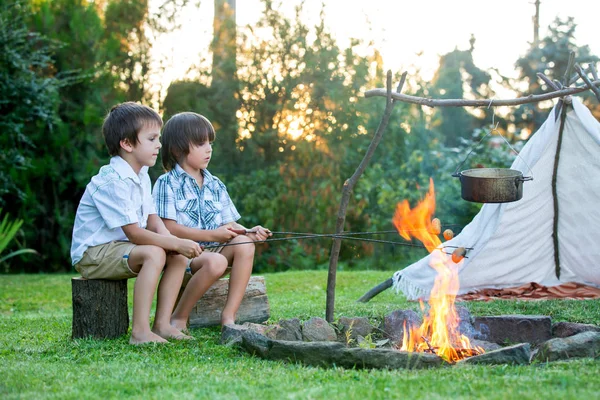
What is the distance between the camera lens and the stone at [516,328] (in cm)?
383

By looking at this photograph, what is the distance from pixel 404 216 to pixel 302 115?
559 cm

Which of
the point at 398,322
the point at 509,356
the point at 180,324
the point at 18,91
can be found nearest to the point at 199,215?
the point at 180,324

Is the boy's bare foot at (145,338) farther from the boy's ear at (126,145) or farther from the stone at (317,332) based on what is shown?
the boy's ear at (126,145)

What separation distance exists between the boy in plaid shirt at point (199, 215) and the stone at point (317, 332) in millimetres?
482

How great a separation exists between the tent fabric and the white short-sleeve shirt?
2383 millimetres

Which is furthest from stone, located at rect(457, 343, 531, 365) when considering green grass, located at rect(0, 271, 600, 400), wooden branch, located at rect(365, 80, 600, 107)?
wooden branch, located at rect(365, 80, 600, 107)

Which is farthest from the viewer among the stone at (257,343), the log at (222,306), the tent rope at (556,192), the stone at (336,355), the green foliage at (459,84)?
the green foliage at (459,84)

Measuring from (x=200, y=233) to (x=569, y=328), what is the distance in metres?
2.08

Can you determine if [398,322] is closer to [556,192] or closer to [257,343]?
[257,343]

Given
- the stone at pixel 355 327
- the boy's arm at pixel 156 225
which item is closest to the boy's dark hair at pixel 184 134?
the boy's arm at pixel 156 225

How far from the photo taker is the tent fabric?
5570 millimetres

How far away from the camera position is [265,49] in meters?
9.66

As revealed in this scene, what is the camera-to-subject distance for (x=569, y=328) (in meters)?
3.74

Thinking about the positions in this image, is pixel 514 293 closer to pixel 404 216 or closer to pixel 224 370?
pixel 404 216
